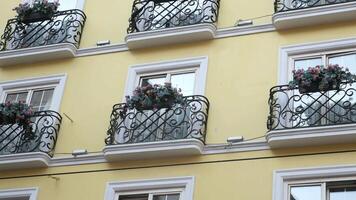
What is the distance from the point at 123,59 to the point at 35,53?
7.69 feet

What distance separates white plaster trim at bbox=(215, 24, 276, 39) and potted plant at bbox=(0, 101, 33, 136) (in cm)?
479

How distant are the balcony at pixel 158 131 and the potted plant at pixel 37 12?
4.02m

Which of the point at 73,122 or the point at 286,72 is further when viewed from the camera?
the point at 73,122

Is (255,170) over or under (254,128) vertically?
under

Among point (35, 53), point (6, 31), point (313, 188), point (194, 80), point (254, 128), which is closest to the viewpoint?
point (313, 188)

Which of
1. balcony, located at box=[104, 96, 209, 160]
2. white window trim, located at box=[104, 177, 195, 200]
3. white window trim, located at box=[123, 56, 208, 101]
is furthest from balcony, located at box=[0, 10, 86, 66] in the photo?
white window trim, located at box=[104, 177, 195, 200]

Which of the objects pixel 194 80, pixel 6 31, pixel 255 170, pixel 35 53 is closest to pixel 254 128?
pixel 255 170

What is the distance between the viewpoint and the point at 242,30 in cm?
1597

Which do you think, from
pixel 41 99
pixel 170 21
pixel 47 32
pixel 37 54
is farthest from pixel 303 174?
pixel 47 32

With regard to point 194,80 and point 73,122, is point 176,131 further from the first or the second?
point 73,122

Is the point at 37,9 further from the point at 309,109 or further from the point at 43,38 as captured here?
the point at 309,109

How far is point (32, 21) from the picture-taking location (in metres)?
18.2

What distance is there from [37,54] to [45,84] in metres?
0.81

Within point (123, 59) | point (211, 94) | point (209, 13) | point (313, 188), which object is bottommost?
point (313, 188)
